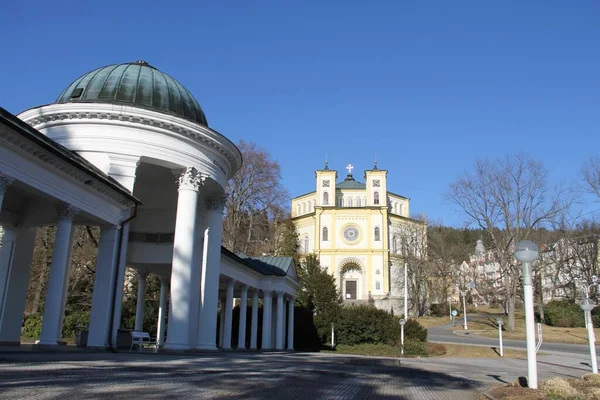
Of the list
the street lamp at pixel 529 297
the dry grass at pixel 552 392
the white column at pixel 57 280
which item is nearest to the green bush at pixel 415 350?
the white column at pixel 57 280

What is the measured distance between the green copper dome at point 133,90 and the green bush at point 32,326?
55.5 feet

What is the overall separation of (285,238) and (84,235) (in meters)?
28.1

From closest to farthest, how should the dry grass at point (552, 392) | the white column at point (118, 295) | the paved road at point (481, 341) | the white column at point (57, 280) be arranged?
the dry grass at point (552, 392) → the white column at point (57, 280) → the white column at point (118, 295) → the paved road at point (481, 341)

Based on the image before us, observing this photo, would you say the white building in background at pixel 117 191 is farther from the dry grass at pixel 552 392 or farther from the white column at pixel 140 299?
the dry grass at pixel 552 392

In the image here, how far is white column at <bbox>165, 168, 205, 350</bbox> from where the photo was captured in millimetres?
19938

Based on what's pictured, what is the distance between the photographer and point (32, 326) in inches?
1291

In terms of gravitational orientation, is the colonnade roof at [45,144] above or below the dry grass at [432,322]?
above

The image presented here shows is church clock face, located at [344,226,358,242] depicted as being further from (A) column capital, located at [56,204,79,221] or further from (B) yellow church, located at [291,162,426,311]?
(A) column capital, located at [56,204,79,221]

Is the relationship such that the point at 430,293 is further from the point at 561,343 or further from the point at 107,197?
the point at 107,197

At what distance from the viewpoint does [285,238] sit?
205ft

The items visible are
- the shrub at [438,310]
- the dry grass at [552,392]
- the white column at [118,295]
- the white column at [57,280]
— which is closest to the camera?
the dry grass at [552,392]

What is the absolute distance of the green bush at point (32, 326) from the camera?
1273 inches

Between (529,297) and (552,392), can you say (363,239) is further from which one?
(552,392)

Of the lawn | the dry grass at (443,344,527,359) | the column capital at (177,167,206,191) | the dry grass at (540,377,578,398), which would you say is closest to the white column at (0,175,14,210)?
the column capital at (177,167,206,191)
